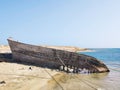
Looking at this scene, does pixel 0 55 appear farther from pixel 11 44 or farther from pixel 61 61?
pixel 61 61

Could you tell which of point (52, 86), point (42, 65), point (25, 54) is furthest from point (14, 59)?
point (52, 86)

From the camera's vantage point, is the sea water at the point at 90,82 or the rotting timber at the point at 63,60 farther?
the rotting timber at the point at 63,60

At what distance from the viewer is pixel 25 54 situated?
2572cm

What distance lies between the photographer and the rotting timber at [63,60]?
24531 millimetres

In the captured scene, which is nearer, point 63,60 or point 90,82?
point 90,82

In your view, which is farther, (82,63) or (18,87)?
(82,63)

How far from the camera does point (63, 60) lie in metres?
24.7

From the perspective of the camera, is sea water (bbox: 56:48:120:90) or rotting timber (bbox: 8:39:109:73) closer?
sea water (bbox: 56:48:120:90)

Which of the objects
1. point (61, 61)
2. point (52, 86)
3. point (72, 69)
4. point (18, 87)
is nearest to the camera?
point (18, 87)

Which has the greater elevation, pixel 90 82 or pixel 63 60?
pixel 63 60

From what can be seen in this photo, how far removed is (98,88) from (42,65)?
10734 millimetres

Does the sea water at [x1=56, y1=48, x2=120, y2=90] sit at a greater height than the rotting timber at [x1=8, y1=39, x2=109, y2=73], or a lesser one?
lesser

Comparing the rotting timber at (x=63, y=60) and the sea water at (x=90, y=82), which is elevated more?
the rotting timber at (x=63, y=60)

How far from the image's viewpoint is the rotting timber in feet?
80.5
